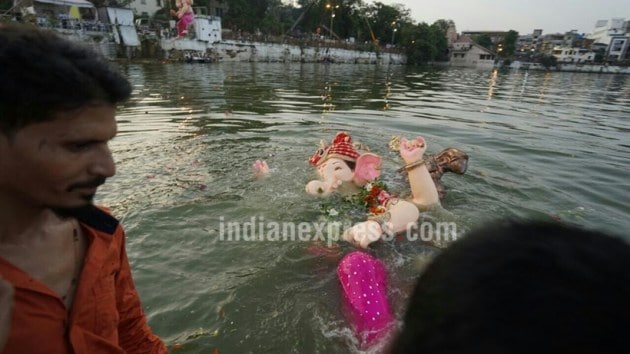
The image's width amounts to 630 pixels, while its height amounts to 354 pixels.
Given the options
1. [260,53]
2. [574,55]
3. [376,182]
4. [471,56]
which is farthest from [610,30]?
[376,182]

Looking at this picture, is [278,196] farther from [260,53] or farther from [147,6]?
[147,6]

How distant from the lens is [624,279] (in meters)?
0.68

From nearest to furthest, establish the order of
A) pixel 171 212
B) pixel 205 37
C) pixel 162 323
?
pixel 162 323, pixel 171 212, pixel 205 37

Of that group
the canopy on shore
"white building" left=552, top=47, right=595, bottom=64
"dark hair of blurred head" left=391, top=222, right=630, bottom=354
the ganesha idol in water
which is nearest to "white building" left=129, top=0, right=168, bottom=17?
the canopy on shore

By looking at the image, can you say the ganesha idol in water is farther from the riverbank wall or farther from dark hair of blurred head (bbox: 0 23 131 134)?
the riverbank wall

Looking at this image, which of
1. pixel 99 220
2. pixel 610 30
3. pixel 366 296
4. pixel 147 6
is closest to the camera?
pixel 99 220

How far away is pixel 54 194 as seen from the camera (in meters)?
1.49

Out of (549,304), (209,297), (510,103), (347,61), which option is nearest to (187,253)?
(209,297)

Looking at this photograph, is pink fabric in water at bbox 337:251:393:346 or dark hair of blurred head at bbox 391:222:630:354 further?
pink fabric in water at bbox 337:251:393:346

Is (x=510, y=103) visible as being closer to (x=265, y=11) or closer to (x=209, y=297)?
(x=209, y=297)

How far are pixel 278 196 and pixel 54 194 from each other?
4245 millimetres

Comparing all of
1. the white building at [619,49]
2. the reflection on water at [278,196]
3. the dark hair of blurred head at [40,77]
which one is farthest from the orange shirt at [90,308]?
the white building at [619,49]

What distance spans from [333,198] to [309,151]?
2.67 metres

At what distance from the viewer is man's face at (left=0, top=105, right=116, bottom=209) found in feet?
4.50
